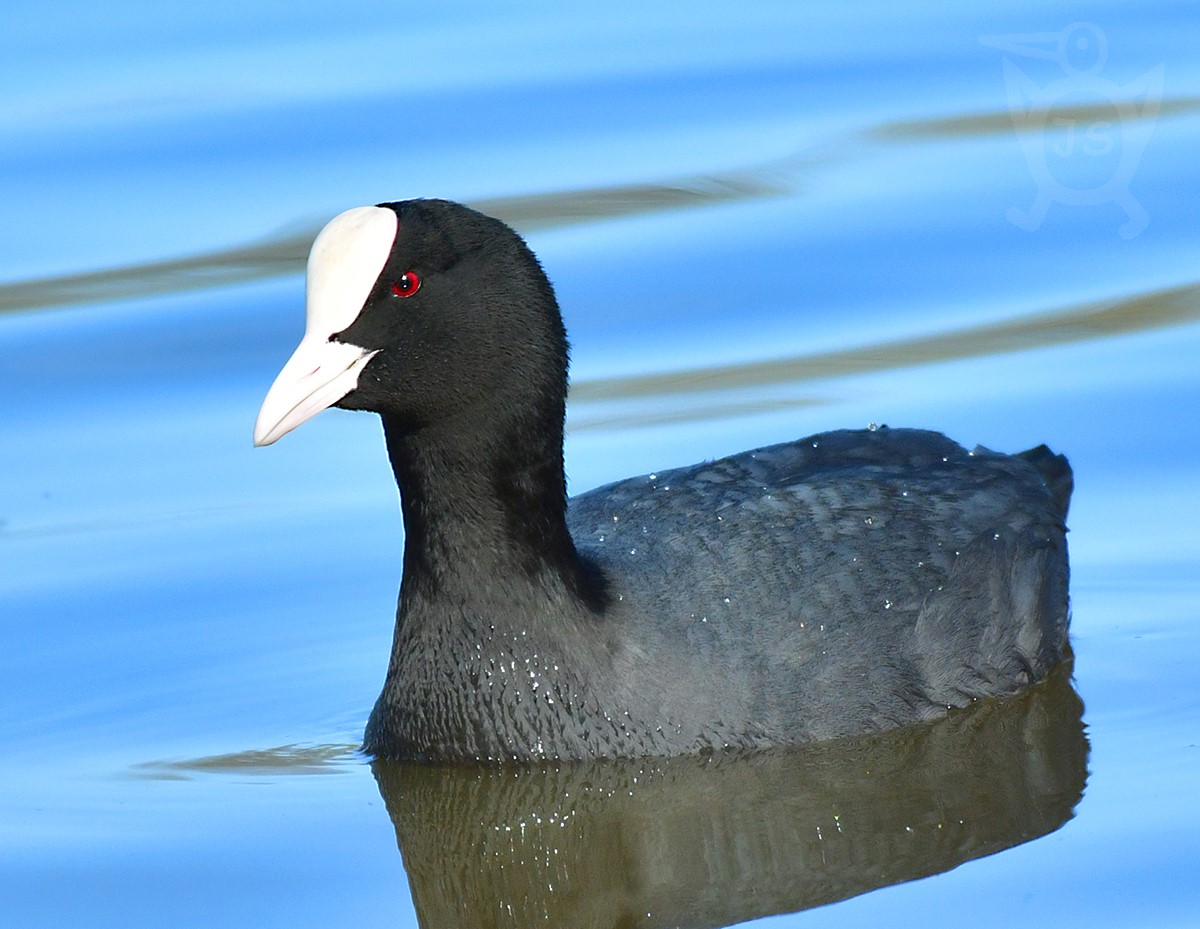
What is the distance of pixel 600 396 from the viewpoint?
8.16 metres

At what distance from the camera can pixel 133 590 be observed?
269 inches

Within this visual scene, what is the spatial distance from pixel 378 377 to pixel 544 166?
4960 mm

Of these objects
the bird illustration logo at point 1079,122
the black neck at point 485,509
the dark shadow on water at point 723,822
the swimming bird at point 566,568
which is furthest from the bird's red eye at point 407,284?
the bird illustration logo at point 1079,122

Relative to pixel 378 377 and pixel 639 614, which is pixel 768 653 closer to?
pixel 639 614

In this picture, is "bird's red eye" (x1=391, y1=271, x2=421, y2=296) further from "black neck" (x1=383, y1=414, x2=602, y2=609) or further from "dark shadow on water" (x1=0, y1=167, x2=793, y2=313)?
"dark shadow on water" (x1=0, y1=167, x2=793, y2=313)

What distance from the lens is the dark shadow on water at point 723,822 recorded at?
16.8ft

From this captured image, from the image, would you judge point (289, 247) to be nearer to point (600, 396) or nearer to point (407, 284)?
point (600, 396)

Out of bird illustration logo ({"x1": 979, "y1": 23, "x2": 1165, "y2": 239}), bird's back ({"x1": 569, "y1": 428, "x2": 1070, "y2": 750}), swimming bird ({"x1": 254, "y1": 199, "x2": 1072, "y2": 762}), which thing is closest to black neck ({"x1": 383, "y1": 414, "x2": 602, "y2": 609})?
swimming bird ({"x1": 254, "y1": 199, "x2": 1072, "y2": 762})

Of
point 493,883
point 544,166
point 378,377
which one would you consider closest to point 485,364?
point 378,377

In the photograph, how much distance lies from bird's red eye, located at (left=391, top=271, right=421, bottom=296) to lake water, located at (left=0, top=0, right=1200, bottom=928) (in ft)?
3.83

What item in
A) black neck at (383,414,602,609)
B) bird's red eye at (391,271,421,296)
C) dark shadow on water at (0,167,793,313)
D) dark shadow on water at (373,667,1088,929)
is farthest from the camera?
dark shadow on water at (0,167,793,313)

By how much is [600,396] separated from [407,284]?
2792 millimetres

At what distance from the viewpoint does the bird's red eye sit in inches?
212

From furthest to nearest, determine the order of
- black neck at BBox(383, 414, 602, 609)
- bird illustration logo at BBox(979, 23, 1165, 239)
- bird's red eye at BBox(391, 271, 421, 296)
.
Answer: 1. bird illustration logo at BBox(979, 23, 1165, 239)
2. black neck at BBox(383, 414, 602, 609)
3. bird's red eye at BBox(391, 271, 421, 296)
